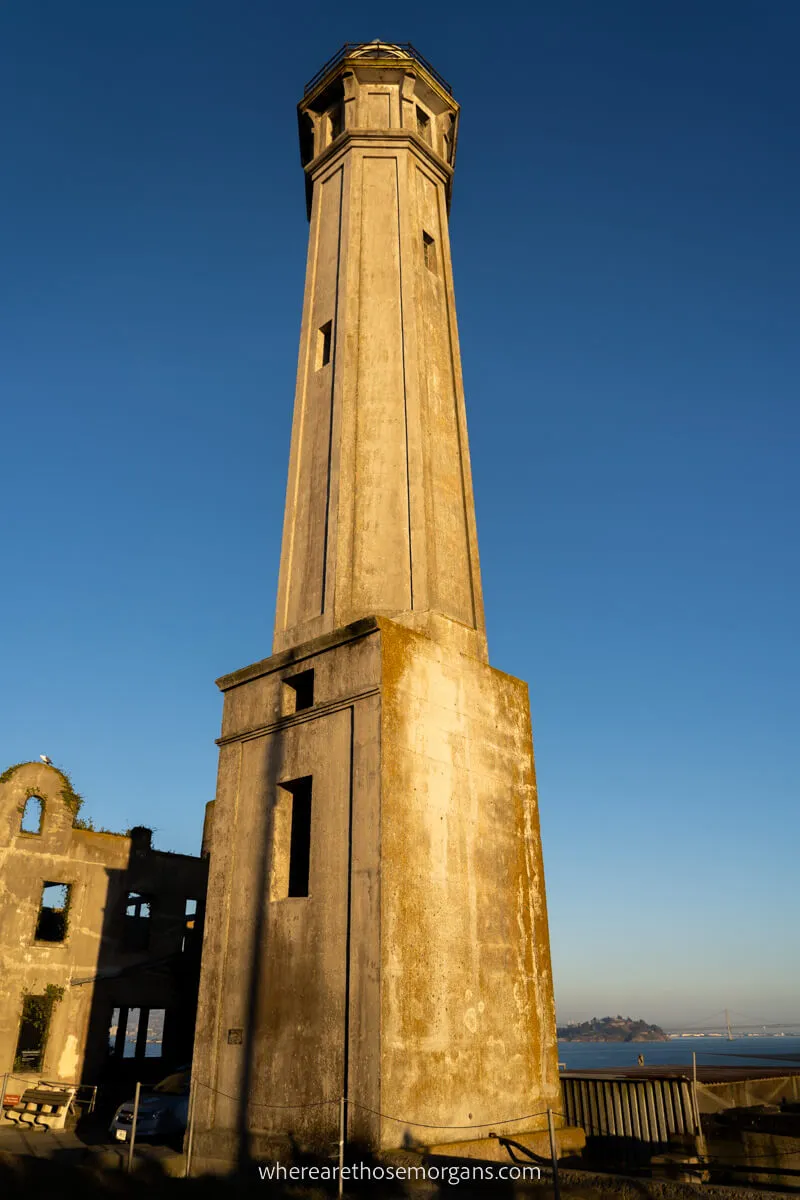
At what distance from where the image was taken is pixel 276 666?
14.7 metres

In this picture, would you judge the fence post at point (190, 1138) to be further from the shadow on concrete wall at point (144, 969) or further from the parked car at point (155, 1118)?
the shadow on concrete wall at point (144, 969)

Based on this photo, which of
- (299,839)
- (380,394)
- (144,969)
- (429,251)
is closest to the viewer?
(299,839)

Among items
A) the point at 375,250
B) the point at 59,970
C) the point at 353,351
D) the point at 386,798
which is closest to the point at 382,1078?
the point at 386,798

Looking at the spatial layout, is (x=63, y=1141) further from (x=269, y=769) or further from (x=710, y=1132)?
(x=710, y=1132)

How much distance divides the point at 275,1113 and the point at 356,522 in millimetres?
9539

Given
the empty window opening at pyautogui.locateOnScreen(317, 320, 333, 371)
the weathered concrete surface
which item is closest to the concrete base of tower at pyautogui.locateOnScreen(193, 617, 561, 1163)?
the weathered concrete surface

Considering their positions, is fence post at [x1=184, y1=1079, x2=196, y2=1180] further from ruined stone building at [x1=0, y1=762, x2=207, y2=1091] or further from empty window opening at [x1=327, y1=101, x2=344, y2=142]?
empty window opening at [x1=327, y1=101, x2=344, y2=142]

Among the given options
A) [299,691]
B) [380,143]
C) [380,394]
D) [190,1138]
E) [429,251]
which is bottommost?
[190,1138]

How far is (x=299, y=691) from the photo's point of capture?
14.9 meters

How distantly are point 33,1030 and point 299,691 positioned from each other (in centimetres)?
1696

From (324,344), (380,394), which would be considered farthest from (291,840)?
(324,344)

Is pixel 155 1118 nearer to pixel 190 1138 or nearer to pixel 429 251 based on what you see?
pixel 190 1138

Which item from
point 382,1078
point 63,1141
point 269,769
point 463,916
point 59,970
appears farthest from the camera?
point 59,970

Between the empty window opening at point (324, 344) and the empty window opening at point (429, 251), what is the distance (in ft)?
9.58
